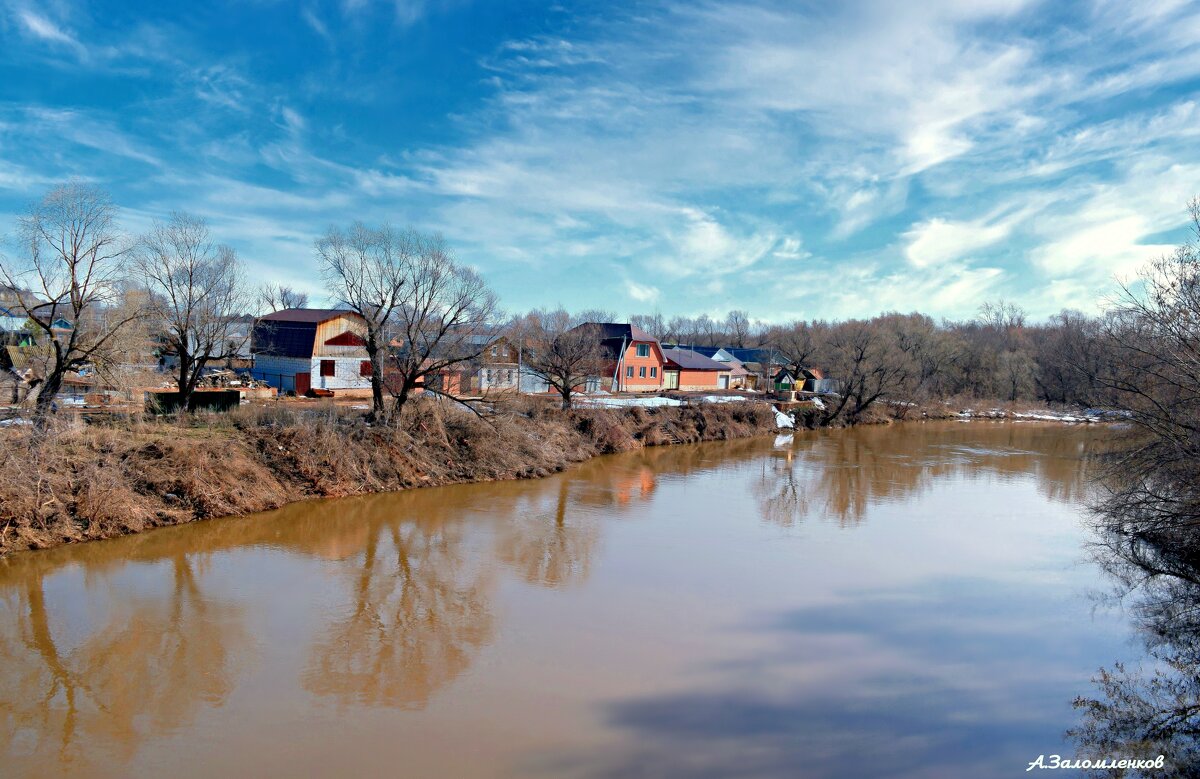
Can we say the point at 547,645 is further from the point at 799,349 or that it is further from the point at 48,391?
the point at 799,349

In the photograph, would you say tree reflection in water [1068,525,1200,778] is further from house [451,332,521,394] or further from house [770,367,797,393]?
house [770,367,797,393]

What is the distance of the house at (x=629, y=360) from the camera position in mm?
42281

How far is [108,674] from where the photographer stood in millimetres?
8727

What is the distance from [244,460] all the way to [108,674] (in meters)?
9.30

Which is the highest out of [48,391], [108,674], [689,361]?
[689,361]

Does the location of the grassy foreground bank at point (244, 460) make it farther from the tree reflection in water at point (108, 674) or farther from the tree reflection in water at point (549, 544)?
the tree reflection in water at point (549, 544)

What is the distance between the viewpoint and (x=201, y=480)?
16.0 m

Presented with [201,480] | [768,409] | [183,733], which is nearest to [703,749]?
[183,733]

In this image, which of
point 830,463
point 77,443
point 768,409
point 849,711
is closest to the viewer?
point 849,711

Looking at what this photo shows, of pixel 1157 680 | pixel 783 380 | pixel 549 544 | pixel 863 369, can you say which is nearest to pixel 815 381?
pixel 783 380

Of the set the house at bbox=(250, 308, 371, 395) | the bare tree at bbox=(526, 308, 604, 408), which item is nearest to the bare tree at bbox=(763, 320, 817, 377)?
the bare tree at bbox=(526, 308, 604, 408)

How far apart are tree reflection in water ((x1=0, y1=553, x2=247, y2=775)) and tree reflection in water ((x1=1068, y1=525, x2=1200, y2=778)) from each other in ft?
33.9

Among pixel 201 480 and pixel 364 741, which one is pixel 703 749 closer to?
pixel 364 741

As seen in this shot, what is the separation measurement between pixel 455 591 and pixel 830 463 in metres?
20.3
